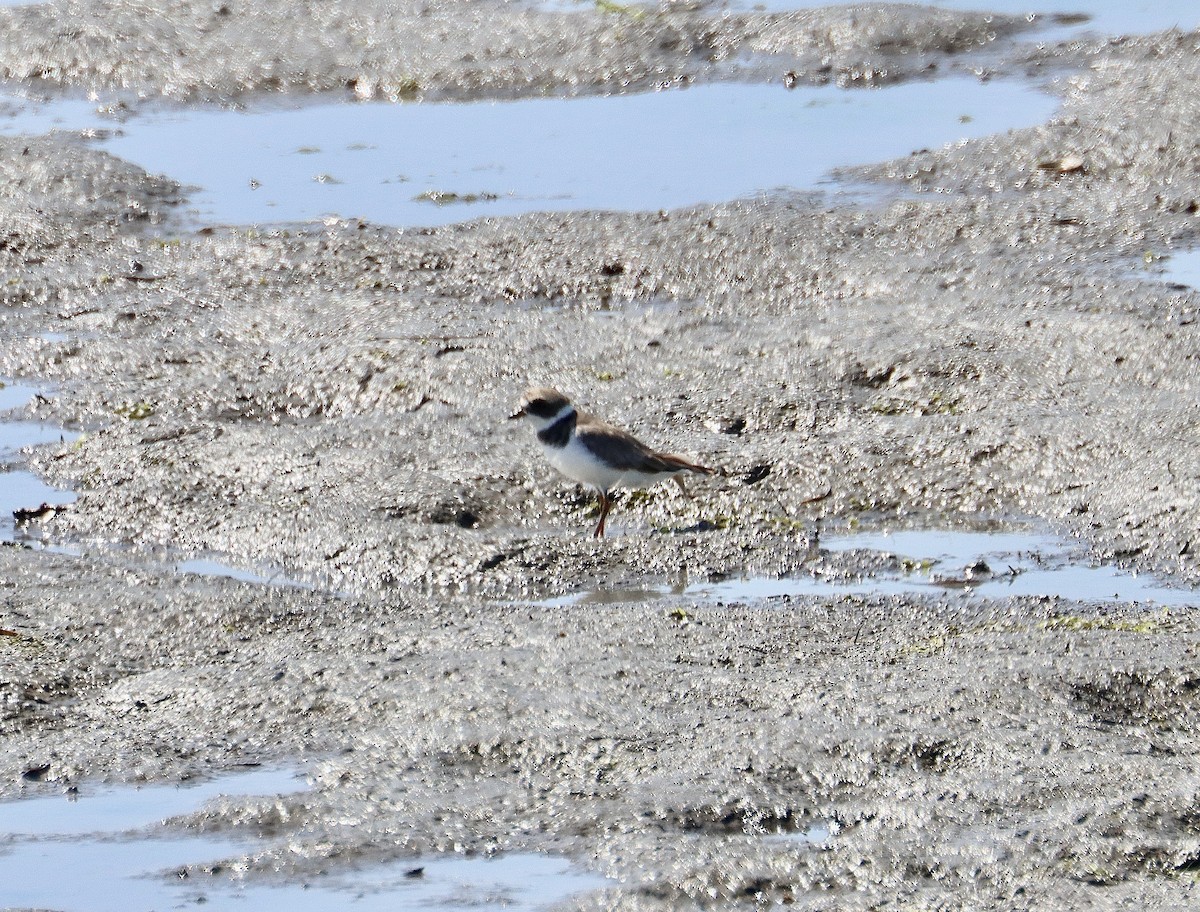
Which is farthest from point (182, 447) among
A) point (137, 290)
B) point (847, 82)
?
point (847, 82)

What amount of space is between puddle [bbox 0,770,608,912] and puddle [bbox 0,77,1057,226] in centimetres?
640

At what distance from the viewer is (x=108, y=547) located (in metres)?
6.59

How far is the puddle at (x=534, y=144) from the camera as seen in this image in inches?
425

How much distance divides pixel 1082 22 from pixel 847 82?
7.86 ft

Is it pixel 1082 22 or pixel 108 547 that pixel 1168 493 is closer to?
pixel 108 547

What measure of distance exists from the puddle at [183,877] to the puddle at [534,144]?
6.40 meters

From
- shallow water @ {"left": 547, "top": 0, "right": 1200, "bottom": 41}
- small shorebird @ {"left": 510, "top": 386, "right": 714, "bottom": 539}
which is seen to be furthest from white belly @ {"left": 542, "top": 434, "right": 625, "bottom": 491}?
shallow water @ {"left": 547, "top": 0, "right": 1200, "bottom": 41}

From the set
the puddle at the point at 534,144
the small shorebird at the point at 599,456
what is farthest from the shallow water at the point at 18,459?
the puddle at the point at 534,144

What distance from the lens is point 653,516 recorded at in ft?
22.0

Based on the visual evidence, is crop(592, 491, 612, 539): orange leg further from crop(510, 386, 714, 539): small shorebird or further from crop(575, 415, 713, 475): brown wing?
crop(575, 415, 713, 475): brown wing

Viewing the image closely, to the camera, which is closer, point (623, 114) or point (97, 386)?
point (97, 386)

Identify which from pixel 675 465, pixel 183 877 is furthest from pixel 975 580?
pixel 183 877

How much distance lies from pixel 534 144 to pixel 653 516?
579 centimetres

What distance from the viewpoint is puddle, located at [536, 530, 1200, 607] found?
5801mm
